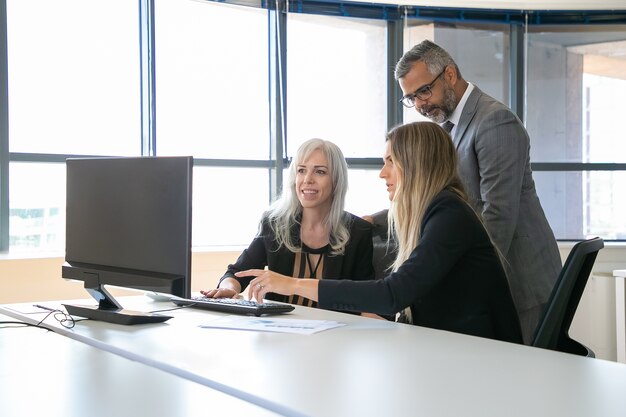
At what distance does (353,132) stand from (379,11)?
2.65 feet

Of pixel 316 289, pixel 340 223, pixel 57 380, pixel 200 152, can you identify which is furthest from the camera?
pixel 200 152

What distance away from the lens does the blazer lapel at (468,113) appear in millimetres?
2539

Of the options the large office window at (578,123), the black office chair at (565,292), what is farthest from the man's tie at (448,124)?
the large office window at (578,123)

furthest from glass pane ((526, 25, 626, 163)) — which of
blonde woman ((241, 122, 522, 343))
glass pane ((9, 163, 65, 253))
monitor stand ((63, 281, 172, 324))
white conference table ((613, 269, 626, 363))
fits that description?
monitor stand ((63, 281, 172, 324))

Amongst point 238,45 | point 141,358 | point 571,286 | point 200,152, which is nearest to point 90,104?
point 200,152

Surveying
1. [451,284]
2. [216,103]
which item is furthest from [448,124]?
[216,103]

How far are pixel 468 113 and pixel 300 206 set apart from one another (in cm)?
76

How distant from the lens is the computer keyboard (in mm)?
2199

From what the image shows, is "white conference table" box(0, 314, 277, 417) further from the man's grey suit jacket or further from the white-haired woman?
the man's grey suit jacket

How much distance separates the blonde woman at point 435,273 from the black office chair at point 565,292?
145 mm

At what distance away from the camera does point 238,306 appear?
2246 millimetres

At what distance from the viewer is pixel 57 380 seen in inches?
56.9

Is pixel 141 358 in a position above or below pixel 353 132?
below

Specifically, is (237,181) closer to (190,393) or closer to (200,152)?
(200,152)
